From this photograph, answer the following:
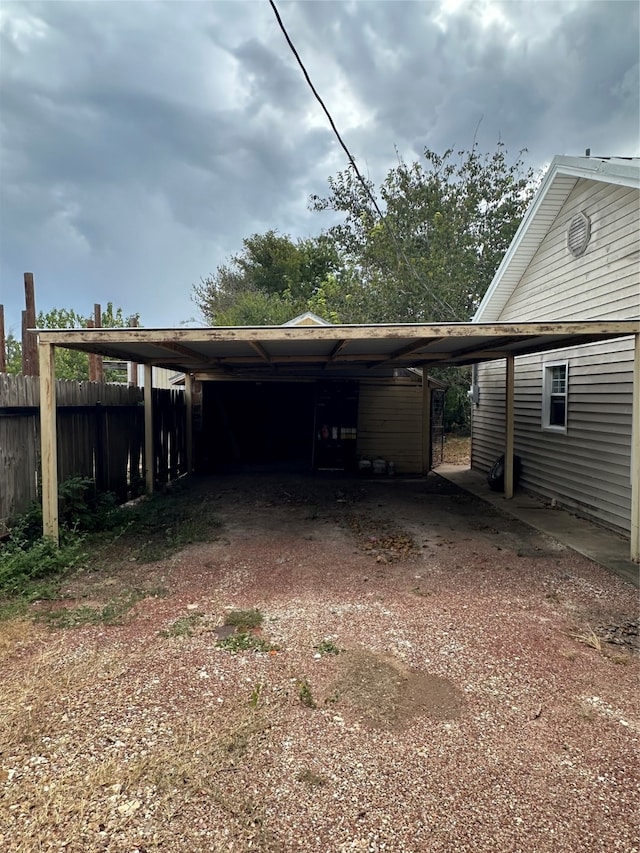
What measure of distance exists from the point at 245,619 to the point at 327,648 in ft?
2.42

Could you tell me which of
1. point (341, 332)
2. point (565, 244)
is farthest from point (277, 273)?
point (341, 332)

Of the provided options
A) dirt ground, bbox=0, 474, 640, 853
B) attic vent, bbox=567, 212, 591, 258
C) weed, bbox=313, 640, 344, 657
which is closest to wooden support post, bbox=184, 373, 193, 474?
dirt ground, bbox=0, 474, 640, 853

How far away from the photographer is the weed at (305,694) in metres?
2.61

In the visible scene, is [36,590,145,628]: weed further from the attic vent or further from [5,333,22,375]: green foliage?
[5,333,22,375]: green foliage

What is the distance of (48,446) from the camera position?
495cm

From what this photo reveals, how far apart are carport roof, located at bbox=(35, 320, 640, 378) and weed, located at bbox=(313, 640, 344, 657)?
291 centimetres

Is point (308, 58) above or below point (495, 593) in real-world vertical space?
above

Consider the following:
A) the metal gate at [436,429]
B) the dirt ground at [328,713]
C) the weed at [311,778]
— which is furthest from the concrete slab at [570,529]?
the weed at [311,778]

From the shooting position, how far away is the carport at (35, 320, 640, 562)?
16.2 ft

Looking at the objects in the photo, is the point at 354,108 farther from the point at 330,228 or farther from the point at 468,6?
the point at 330,228

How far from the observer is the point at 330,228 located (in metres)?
22.2

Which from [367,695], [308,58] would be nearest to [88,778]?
[367,695]

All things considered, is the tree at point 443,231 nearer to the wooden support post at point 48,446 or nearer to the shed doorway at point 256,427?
the shed doorway at point 256,427

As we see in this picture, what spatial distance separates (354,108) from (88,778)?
9.81 m
